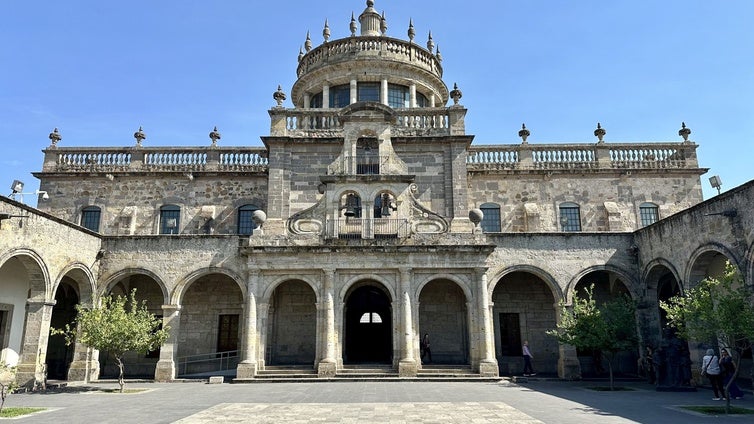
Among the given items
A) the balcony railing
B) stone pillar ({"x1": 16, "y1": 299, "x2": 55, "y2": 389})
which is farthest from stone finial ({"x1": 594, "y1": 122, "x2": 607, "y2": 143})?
stone pillar ({"x1": 16, "y1": 299, "x2": 55, "y2": 389})

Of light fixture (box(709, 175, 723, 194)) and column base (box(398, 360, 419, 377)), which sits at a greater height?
light fixture (box(709, 175, 723, 194))

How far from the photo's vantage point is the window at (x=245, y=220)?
27047mm

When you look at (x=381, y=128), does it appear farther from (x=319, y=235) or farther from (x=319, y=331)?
(x=319, y=331)

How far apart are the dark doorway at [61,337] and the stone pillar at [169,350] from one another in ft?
19.3

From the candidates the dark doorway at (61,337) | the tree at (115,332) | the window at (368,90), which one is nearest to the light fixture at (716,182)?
the window at (368,90)

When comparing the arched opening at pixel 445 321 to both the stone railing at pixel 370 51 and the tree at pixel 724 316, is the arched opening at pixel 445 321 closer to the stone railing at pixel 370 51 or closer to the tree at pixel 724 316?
the tree at pixel 724 316

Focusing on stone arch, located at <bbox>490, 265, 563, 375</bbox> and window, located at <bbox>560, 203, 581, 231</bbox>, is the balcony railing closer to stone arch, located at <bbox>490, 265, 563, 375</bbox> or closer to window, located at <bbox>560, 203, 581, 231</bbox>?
stone arch, located at <bbox>490, 265, 563, 375</bbox>

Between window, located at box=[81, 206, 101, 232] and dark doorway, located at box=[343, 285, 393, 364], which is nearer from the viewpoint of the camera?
dark doorway, located at box=[343, 285, 393, 364]

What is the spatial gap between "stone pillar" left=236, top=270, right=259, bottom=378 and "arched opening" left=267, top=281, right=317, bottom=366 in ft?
7.48

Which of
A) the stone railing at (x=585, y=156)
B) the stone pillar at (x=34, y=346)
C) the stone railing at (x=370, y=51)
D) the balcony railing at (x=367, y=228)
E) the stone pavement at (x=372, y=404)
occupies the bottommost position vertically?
the stone pavement at (x=372, y=404)

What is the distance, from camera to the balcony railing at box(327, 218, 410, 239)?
2216 centimetres

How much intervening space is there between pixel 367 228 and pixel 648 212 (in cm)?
1516

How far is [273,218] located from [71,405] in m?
11.4

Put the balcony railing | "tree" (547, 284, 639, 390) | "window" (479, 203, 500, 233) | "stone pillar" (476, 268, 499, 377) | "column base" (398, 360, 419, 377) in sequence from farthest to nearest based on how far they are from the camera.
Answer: "window" (479, 203, 500, 233), the balcony railing, "stone pillar" (476, 268, 499, 377), "column base" (398, 360, 419, 377), "tree" (547, 284, 639, 390)
